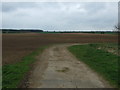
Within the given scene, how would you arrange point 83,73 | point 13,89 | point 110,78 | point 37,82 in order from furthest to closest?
point 83,73, point 110,78, point 37,82, point 13,89

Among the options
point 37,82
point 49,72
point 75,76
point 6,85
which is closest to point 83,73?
point 75,76

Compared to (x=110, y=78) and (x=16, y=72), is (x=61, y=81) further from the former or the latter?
(x=16, y=72)

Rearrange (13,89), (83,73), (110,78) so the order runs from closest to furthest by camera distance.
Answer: (13,89) → (110,78) → (83,73)

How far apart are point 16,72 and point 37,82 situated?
2.56 metres

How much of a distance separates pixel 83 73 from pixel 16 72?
3148 millimetres

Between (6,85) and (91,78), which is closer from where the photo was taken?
(6,85)

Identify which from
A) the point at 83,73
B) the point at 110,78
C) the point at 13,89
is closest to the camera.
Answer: the point at 13,89

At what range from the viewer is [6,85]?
9117 mm

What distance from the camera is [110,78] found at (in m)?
10.6

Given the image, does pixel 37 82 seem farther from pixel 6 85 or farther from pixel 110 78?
pixel 110 78

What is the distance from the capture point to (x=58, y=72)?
1216cm

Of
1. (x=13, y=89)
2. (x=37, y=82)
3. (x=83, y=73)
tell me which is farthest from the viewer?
(x=83, y=73)

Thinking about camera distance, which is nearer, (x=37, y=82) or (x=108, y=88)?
(x=108, y=88)

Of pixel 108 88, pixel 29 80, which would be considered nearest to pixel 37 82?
pixel 29 80
